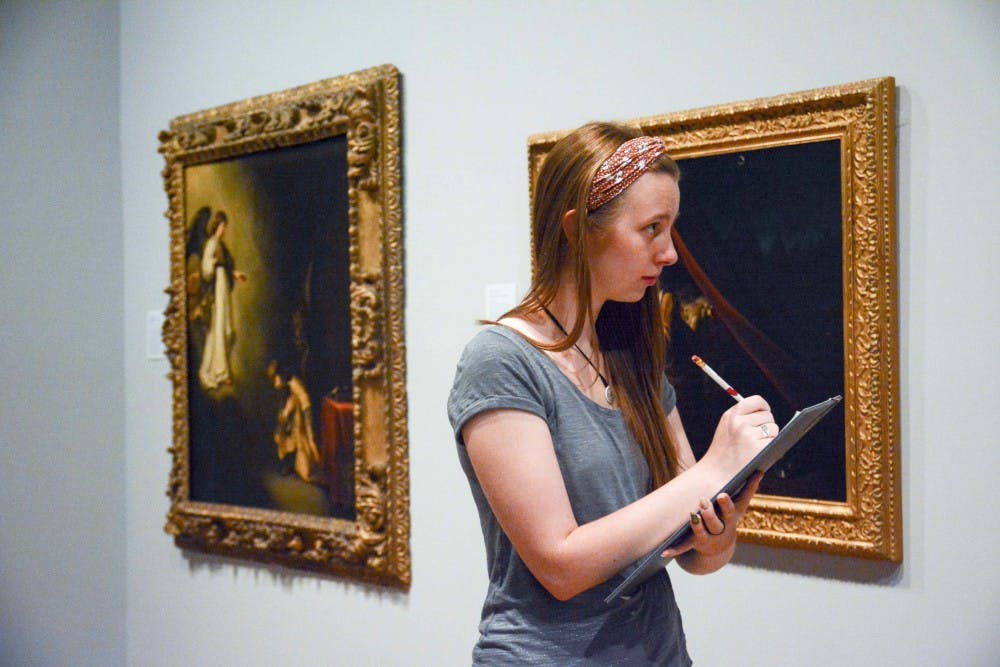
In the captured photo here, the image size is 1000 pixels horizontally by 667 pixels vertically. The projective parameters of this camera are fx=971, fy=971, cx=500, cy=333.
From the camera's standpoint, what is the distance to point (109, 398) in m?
3.95

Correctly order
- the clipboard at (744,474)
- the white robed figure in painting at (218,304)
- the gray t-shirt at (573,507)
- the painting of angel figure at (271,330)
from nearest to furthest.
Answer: the clipboard at (744,474), the gray t-shirt at (573,507), the painting of angel figure at (271,330), the white robed figure in painting at (218,304)

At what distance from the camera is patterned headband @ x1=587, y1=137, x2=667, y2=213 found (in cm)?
152

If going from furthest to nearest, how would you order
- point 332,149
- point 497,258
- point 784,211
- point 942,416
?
point 332,149, point 497,258, point 784,211, point 942,416

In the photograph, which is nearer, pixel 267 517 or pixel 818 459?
pixel 818 459

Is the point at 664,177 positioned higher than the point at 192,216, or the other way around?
the point at 192,216

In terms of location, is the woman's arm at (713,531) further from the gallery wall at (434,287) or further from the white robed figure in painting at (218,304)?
the white robed figure in painting at (218,304)

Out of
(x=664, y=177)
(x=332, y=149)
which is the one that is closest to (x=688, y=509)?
(x=664, y=177)

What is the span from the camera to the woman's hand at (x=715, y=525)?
1.39 meters

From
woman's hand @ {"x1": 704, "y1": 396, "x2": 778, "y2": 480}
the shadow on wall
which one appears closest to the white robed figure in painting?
the shadow on wall

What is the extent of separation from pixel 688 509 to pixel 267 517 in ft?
7.83

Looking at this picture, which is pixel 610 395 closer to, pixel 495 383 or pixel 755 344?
pixel 495 383

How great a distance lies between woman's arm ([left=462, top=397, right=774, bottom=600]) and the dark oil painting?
3.44 ft

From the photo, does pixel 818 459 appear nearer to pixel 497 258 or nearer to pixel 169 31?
pixel 497 258

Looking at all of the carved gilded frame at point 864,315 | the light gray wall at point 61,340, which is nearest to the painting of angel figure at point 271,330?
the light gray wall at point 61,340
